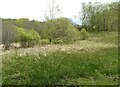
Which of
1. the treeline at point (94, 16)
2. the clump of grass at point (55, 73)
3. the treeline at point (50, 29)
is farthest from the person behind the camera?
the treeline at point (94, 16)

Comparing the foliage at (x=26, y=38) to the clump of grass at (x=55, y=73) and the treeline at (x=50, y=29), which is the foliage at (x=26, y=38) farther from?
the clump of grass at (x=55, y=73)

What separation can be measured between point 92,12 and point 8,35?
2989cm

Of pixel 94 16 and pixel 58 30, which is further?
pixel 94 16

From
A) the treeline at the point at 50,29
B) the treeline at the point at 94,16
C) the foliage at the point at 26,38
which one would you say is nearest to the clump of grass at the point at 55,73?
the foliage at the point at 26,38

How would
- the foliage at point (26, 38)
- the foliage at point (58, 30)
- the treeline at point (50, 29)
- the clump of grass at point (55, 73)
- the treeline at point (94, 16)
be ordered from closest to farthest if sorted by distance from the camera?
the clump of grass at point (55, 73) → the foliage at point (26, 38) → the treeline at point (50, 29) → the foliage at point (58, 30) → the treeline at point (94, 16)

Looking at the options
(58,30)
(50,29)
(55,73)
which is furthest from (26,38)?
(55,73)

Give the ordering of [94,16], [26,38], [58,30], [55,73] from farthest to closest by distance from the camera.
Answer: [94,16], [58,30], [26,38], [55,73]

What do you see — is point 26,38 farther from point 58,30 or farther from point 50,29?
point 58,30

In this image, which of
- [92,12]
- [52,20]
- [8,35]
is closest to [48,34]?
[52,20]

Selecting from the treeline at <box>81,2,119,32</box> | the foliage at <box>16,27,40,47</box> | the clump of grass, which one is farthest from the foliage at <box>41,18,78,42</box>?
the clump of grass

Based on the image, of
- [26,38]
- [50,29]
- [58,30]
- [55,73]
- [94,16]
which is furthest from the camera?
[94,16]

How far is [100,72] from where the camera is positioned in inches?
330

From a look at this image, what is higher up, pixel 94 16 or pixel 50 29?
pixel 94 16

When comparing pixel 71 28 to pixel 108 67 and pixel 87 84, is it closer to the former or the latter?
pixel 108 67
